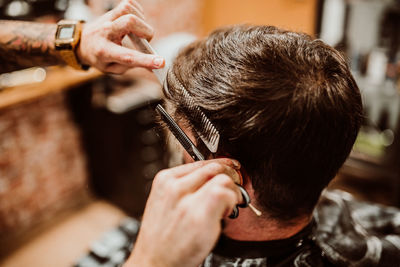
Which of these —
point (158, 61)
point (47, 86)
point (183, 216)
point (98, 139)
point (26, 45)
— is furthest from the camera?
point (98, 139)

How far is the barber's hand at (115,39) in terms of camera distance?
3.80 ft

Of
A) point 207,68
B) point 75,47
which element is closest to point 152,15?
point 75,47

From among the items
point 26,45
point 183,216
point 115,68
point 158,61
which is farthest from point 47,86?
point 183,216

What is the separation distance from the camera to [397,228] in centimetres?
160

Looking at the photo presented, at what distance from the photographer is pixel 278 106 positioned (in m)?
0.92

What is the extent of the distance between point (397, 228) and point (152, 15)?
3.14 metres

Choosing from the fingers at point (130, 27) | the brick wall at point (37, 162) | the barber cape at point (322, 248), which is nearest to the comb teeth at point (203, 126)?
the fingers at point (130, 27)

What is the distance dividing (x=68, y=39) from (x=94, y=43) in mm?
140

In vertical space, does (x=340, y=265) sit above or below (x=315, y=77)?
below

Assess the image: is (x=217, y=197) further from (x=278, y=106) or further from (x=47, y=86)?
(x=47, y=86)

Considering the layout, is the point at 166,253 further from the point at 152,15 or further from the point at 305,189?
the point at 152,15

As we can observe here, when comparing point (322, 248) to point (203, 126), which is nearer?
point (203, 126)

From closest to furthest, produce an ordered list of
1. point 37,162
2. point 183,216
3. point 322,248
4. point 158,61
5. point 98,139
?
point 183,216
point 158,61
point 322,248
point 37,162
point 98,139

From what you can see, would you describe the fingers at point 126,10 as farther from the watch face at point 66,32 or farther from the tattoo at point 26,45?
the tattoo at point 26,45
